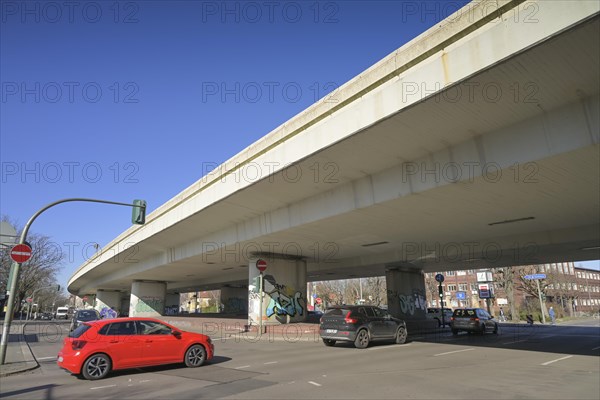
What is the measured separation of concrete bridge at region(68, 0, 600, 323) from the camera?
24.1 feet

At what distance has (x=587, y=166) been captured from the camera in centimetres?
976

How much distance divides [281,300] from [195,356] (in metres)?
14.0

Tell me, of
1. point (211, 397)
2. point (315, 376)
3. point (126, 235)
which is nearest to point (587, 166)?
point (315, 376)

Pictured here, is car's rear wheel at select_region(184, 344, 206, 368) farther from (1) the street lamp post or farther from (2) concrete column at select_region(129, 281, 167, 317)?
(2) concrete column at select_region(129, 281, 167, 317)

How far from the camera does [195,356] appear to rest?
36.7 ft

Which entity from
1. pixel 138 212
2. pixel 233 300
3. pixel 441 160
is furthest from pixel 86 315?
pixel 233 300

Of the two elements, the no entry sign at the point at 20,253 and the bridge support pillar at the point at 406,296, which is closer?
the no entry sign at the point at 20,253

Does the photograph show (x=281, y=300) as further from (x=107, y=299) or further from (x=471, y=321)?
(x=107, y=299)

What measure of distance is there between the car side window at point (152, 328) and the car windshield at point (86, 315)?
16426 millimetres

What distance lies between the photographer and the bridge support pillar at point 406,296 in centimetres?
3167

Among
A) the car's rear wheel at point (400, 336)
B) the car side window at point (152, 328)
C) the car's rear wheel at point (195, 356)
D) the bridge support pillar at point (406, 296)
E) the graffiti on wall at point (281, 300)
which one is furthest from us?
the bridge support pillar at point (406, 296)

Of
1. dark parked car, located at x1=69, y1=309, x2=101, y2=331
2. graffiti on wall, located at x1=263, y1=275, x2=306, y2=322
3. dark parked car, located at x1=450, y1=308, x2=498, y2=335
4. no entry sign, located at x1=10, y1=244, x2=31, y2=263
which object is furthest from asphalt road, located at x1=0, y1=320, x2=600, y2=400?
dark parked car, located at x1=450, y1=308, x2=498, y2=335

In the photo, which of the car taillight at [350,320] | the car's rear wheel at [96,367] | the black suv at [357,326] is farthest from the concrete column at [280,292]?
the car's rear wheel at [96,367]

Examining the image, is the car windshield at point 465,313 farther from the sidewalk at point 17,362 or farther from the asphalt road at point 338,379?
the sidewalk at point 17,362
